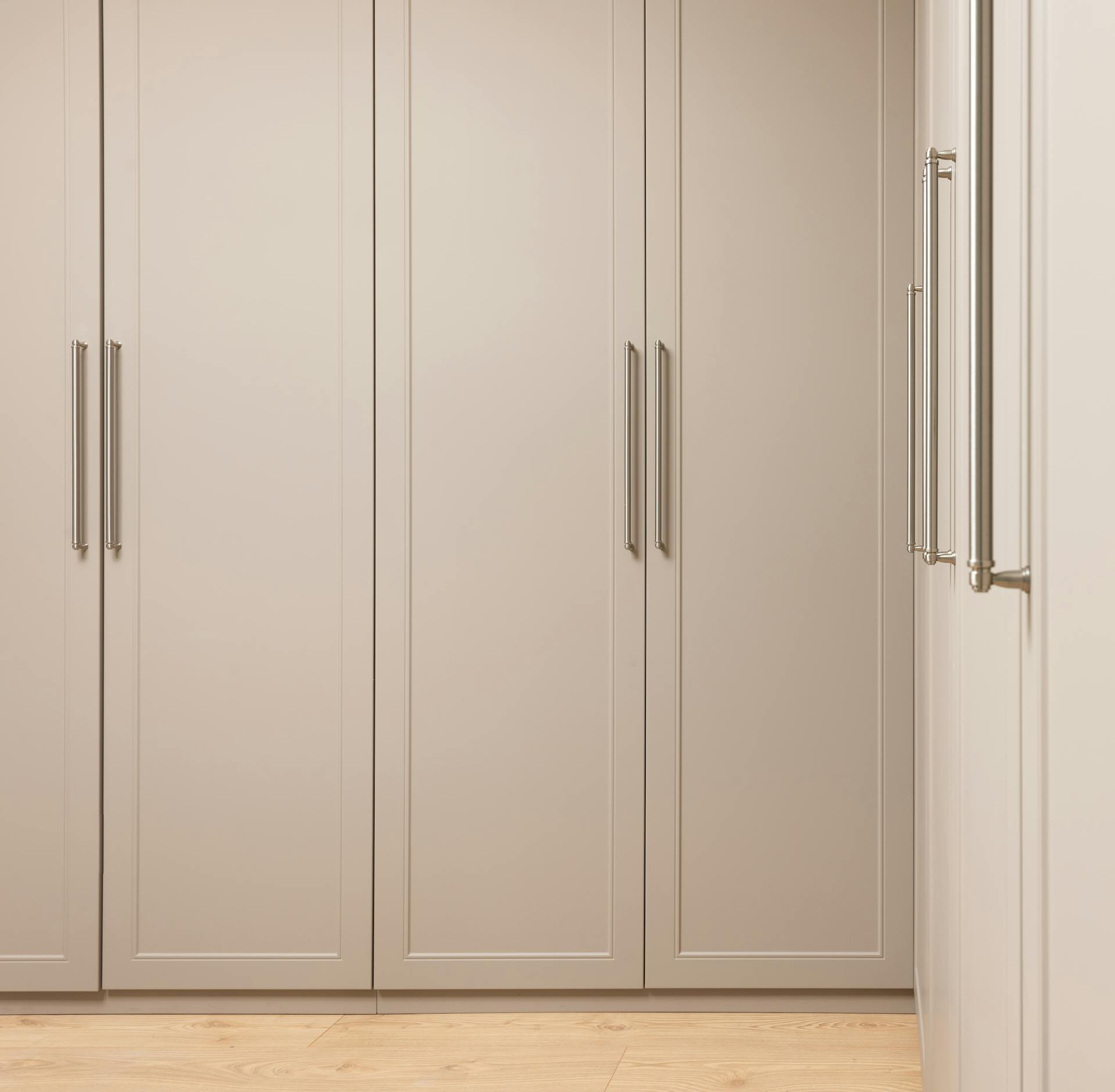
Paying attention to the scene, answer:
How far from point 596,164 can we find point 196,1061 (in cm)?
201

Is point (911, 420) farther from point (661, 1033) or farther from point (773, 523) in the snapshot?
point (661, 1033)

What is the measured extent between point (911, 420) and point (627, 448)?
0.57 metres

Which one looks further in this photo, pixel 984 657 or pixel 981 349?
pixel 984 657

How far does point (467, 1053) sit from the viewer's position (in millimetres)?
2045

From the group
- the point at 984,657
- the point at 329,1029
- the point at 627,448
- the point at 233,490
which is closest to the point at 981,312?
the point at 984,657

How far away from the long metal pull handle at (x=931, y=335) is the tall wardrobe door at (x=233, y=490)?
1203mm

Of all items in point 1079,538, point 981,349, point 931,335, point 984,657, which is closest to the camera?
point 1079,538

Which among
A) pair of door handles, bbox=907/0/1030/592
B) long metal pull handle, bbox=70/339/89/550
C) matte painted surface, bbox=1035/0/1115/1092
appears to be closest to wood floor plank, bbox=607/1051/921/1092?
matte painted surface, bbox=1035/0/1115/1092

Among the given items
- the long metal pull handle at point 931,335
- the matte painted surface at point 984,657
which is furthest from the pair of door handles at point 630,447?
the long metal pull handle at point 931,335

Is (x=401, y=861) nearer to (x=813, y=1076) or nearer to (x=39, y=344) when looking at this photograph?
(x=813, y=1076)

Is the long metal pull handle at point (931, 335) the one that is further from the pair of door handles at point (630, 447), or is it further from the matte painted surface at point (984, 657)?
the pair of door handles at point (630, 447)

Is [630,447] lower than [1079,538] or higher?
higher

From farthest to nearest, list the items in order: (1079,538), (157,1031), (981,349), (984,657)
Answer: (157,1031) < (984,657) < (981,349) < (1079,538)

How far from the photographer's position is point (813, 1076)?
1.95m
